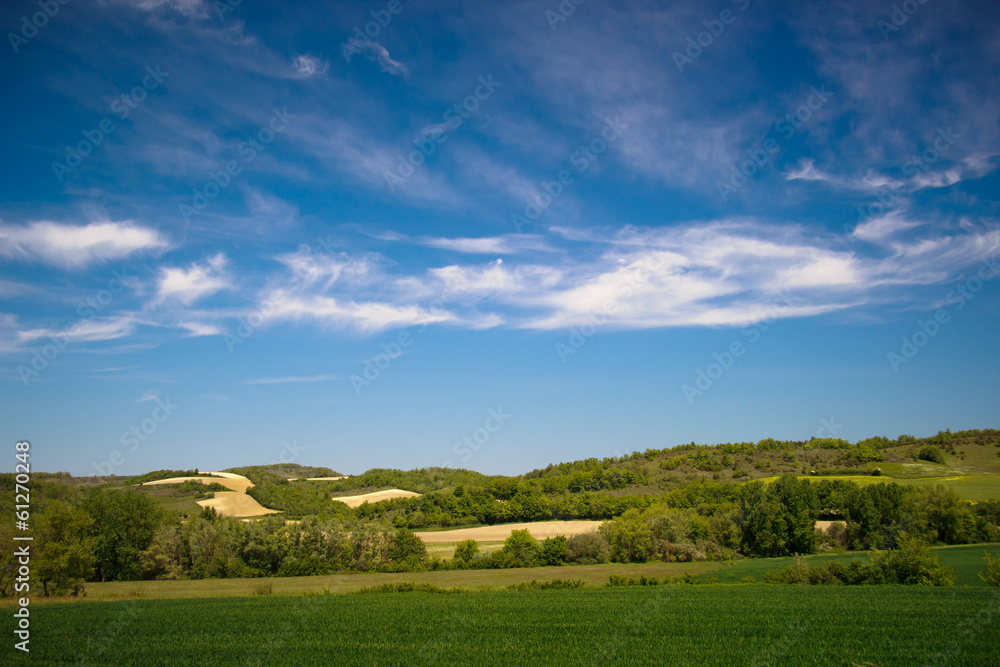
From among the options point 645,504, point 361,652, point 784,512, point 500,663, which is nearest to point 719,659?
point 500,663

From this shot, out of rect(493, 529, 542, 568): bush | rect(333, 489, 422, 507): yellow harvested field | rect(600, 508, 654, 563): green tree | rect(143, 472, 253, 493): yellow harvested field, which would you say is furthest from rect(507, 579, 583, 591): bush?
rect(143, 472, 253, 493): yellow harvested field

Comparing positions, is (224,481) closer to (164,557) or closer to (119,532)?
Result: (119,532)

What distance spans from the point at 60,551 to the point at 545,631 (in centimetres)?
3310

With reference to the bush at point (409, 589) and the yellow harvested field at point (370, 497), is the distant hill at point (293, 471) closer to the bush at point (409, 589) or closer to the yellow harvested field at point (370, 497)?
the yellow harvested field at point (370, 497)

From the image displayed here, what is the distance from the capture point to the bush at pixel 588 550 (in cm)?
6040

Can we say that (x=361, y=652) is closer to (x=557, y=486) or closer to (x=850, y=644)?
(x=850, y=644)

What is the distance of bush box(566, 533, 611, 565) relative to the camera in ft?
198

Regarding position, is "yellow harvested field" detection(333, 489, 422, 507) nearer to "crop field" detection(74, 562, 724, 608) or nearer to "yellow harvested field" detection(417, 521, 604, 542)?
"yellow harvested field" detection(417, 521, 604, 542)

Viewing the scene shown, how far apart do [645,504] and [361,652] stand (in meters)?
85.5

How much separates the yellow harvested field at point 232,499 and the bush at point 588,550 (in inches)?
2177

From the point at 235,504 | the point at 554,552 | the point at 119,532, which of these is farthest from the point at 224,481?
the point at 554,552

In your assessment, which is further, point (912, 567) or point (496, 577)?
point (496, 577)

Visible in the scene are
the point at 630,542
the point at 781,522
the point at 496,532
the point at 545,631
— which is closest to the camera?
the point at 545,631

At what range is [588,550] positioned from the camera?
61250 millimetres
